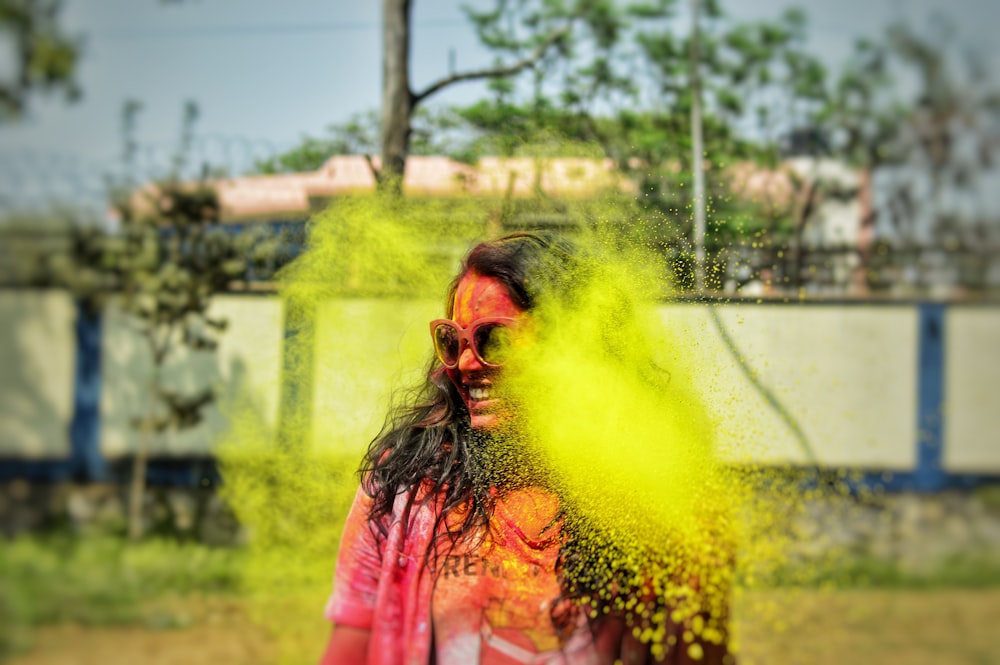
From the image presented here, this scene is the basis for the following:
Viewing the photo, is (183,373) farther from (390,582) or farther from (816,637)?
(816,637)

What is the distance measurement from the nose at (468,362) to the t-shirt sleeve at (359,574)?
0.32 meters

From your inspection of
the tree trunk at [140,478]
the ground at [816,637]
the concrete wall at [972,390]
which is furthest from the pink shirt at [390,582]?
the tree trunk at [140,478]

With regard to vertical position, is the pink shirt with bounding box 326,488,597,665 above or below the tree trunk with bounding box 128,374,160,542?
above

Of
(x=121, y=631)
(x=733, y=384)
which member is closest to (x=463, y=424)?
(x=733, y=384)

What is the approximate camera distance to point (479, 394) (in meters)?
1.29

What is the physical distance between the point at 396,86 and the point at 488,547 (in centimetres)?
190

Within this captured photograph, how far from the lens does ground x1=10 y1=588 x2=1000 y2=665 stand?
2562 mm

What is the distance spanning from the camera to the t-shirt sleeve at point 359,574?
1.35 metres

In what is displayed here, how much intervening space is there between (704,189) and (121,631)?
3.14 m

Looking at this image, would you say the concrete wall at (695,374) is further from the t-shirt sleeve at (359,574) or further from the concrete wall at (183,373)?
the t-shirt sleeve at (359,574)

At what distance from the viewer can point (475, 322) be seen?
127 centimetres

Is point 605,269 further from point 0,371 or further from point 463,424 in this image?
point 0,371

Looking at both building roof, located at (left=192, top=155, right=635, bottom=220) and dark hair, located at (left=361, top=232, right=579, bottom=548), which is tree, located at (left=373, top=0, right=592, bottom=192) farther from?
dark hair, located at (left=361, top=232, right=579, bottom=548)

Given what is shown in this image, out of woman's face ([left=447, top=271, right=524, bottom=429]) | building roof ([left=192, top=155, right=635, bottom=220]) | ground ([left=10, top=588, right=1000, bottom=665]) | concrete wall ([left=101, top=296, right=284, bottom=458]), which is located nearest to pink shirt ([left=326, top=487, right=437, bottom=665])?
woman's face ([left=447, top=271, right=524, bottom=429])
